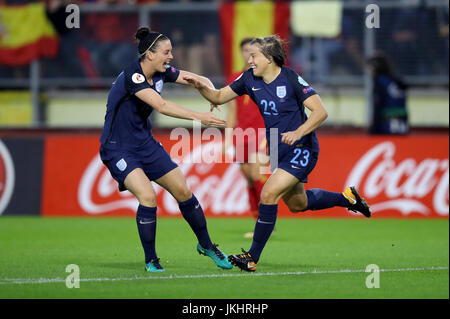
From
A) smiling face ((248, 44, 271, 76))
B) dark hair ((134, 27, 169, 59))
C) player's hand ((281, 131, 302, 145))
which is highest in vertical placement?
dark hair ((134, 27, 169, 59))

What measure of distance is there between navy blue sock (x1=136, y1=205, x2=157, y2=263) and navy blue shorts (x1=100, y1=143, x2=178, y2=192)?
0.33 m

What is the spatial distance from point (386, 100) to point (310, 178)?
99.7 inches

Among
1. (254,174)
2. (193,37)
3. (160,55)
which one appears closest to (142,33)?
(160,55)

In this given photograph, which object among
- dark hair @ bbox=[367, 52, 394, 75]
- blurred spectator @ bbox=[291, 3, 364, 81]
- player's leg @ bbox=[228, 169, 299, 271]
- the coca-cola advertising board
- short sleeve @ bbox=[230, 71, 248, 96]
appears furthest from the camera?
blurred spectator @ bbox=[291, 3, 364, 81]

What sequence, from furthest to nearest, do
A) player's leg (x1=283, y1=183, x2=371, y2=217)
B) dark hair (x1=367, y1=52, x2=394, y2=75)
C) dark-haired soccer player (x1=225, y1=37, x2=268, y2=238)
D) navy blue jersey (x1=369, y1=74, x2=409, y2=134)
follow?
navy blue jersey (x1=369, y1=74, x2=409, y2=134) → dark hair (x1=367, y1=52, x2=394, y2=75) → dark-haired soccer player (x1=225, y1=37, x2=268, y2=238) → player's leg (x1=283, y1=183, x2=371, y2=217)

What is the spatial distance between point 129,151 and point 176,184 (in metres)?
0.52

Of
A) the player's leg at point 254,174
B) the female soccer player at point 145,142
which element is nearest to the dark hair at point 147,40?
the female soccer player at point 145,142

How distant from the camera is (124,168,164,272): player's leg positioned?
313 inches

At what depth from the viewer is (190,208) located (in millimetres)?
8234

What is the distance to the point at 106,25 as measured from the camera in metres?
16.3

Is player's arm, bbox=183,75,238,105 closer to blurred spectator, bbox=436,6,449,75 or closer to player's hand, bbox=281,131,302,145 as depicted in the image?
player's hand, bbox=281,131,302,145

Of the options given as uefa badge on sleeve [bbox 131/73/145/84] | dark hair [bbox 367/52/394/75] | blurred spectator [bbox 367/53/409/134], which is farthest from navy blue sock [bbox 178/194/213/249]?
dark hair [bbox 367/52/394/75]
